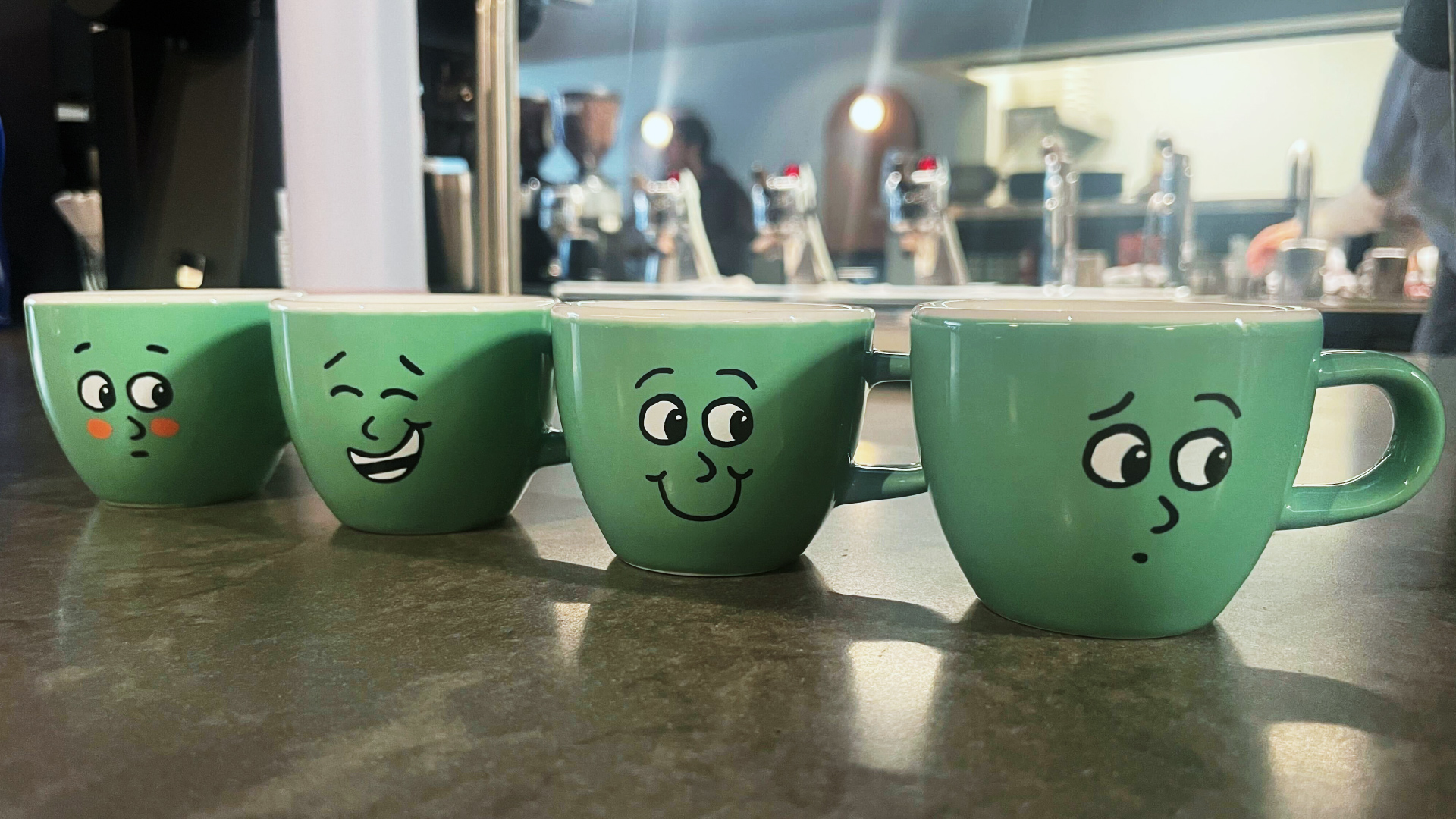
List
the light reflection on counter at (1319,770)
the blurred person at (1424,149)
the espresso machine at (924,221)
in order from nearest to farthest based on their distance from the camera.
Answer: the light reflection on counter at (1319,770) < the blurred person at (1424,149) < the espresso machine at (924,221)

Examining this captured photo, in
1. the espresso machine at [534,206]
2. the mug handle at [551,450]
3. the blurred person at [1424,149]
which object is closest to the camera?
the mug handle at [551,450]

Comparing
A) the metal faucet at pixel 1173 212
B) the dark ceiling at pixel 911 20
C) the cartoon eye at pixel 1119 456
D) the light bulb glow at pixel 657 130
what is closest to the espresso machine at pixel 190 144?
the cartoon eye at pixel 1119 456

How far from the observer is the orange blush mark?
487mm

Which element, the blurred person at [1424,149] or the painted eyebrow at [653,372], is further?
the blurred person at [1424,149]

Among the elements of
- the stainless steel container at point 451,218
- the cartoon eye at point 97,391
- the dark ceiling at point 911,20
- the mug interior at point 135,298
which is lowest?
the cartoon eye at point 97,391

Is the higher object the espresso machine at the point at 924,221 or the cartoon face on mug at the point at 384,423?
the espresso machine at the point at 924,221

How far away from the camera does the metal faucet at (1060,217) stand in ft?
7.04

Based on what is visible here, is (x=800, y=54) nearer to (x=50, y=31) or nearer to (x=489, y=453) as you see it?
A: (x=50, y=31)

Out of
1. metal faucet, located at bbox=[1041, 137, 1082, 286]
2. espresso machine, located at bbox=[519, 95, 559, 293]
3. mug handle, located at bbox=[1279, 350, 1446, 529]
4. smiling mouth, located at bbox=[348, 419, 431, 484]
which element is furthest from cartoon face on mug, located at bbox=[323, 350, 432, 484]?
espresso machine, located at bbox=[519, 95, 559, 293]

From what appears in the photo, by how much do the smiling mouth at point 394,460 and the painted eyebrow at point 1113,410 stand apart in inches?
10.1

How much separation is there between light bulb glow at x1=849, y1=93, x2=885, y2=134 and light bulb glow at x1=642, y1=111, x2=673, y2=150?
1.65 feet

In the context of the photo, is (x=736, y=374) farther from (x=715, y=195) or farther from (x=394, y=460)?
(x=715, y=195)

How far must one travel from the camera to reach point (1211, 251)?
258 cm

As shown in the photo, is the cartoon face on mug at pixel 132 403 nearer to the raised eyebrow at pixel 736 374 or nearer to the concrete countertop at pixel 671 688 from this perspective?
the concrete countertop at pixel 671 688
